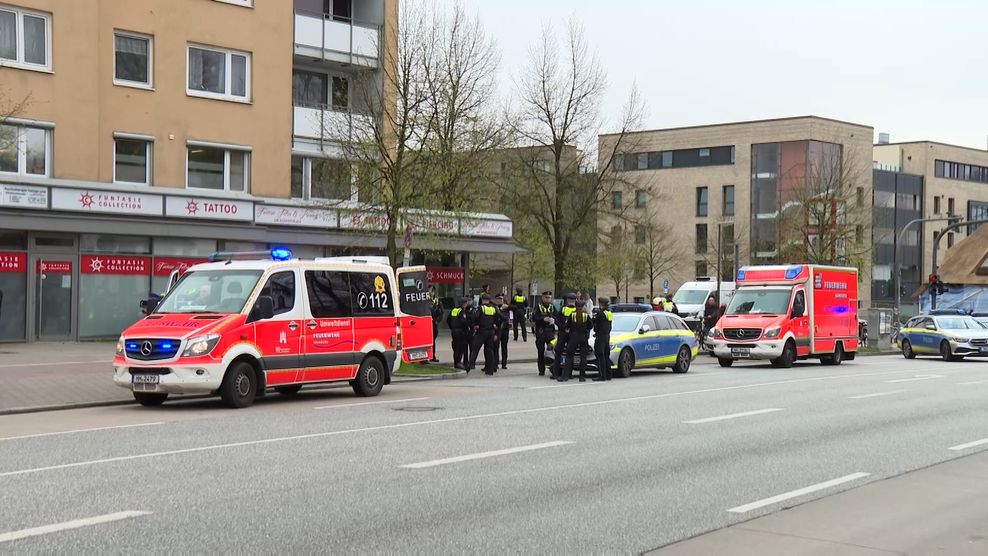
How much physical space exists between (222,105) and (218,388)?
65.7 feet

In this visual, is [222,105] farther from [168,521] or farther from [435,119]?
[168,521]

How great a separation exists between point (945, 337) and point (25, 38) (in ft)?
93.7

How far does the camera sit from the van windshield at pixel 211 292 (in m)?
16.9

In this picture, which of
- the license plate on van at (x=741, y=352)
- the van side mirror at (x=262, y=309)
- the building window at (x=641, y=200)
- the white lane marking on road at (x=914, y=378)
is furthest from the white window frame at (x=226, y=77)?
the building window at (x=641, y=200)

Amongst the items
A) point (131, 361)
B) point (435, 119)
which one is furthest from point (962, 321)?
point (131, 361)

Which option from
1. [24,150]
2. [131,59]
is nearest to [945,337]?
[131,59]

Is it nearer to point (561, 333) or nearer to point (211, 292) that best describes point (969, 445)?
point (211, 292)

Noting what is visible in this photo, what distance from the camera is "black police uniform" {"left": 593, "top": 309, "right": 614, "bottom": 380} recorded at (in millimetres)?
23453

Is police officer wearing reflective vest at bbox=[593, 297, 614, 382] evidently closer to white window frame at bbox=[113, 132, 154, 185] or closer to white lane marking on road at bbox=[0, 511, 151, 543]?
white window frame at bbox=[113, 132, 154, 185]

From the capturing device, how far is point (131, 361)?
16203mm

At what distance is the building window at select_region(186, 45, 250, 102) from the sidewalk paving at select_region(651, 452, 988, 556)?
2789 centimetres

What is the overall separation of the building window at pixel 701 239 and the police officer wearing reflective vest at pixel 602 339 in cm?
6187

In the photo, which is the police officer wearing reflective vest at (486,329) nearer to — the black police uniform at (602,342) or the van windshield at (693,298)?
the black police uniform at (602,342)

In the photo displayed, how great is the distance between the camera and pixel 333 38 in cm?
3806
